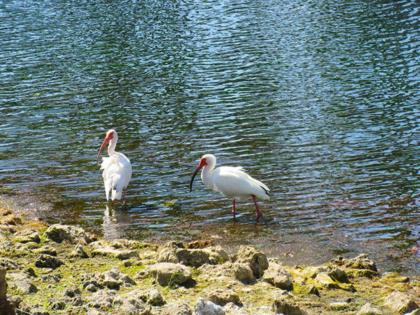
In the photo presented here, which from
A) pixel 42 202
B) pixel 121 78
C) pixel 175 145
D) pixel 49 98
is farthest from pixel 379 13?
pixel 42 202

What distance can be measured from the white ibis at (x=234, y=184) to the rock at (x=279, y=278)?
385cm

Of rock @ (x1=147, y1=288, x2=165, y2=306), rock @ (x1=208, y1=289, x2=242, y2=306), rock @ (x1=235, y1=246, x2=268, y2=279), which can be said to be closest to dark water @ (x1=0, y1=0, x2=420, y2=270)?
rock @ (x1=235, y1=246, x2=268, y2=279)

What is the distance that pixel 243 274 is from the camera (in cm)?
888

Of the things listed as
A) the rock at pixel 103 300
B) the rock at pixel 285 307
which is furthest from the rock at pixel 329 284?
the rock at pixel 103 300

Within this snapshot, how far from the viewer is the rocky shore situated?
7516 mm

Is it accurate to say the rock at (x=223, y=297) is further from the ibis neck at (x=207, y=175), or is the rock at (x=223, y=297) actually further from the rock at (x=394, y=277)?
the ibis neck at (x=207, y=175)

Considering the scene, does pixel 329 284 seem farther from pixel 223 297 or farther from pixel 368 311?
pixel 223 297

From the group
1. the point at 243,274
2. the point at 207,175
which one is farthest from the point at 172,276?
the point at 207,175

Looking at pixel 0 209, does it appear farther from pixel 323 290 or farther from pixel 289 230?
pixel 323 290

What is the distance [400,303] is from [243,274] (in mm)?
1699

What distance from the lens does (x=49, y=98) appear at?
73.4 feet

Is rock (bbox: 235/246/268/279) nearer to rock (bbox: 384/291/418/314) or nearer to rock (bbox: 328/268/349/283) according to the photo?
rock (bbox: 328/268/349/283)

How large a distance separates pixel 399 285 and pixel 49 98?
48.8ft

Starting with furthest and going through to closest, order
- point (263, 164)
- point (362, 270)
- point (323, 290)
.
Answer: point (263, 164) < point (362, 270) < point (323, 290)
